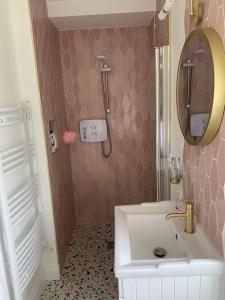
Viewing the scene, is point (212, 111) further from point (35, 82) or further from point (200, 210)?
point (35, 82)

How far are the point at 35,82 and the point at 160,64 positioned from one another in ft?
3.21

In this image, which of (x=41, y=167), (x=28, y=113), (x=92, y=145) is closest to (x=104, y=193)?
(x=92, y=145)

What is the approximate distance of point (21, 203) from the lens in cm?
173

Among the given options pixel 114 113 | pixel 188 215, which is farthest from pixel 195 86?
pixel 114 113

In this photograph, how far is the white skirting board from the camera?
1.12 meters

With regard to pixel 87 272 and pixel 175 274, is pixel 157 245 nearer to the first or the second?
pixel 175 274

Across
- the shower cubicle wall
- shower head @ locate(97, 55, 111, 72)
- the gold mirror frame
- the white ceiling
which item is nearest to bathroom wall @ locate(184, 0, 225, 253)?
the gold mirror frame

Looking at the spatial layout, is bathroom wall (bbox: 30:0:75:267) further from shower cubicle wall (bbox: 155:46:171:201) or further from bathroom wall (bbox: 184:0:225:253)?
bathroom wall (bbox: 184:0:225:253)

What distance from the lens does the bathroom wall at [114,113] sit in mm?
2809

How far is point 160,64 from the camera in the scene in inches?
68.7

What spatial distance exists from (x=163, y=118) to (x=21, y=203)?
3.96 feet

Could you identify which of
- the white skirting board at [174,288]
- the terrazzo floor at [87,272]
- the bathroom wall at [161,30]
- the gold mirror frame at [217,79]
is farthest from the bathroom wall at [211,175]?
the terrazzo floor at [87,272]

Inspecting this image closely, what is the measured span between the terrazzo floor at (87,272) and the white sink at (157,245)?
0.89 meters

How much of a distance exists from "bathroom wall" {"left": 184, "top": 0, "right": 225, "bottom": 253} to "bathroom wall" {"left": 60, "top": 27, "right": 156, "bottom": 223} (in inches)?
50.6
